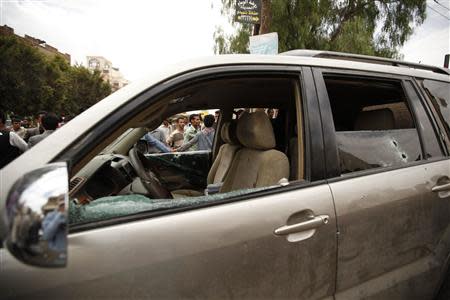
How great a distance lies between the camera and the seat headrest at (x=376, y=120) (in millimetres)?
2400

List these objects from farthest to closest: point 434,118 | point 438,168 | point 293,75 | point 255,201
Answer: point 434,118 < point 438,168 < point 293,75 < point 255,201

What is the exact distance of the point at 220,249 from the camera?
125 centimetres

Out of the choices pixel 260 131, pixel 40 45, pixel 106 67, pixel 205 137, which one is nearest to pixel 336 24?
pixel 205 137

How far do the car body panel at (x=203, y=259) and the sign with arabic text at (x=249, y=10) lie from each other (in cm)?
617

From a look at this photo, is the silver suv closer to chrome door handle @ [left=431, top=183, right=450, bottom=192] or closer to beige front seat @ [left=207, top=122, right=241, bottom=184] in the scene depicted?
chrome door handle @ [left=431, top=183, right=450, bottom=192]

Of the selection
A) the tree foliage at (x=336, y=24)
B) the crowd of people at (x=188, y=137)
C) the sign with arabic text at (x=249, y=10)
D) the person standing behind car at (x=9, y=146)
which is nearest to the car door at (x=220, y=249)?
the crowd of people at (x=188, y=137)

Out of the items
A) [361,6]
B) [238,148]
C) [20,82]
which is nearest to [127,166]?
[238,148]

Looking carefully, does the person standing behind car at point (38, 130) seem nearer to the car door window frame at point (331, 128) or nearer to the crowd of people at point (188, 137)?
the crowd of people at point (188, 137)

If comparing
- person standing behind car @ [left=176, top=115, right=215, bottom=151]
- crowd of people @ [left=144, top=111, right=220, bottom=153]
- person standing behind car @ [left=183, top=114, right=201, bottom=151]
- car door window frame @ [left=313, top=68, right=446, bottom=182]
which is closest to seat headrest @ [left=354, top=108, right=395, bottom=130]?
car door window frame @ [left=313, top=68, right=446, bottom=182]

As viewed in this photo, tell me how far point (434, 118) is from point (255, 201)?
1.39 metres

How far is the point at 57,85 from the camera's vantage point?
140 ft

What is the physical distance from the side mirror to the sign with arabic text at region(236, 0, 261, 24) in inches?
265

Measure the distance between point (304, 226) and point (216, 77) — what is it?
0.73 m

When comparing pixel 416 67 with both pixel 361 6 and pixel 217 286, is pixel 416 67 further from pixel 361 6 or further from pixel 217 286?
pixel 361 6
